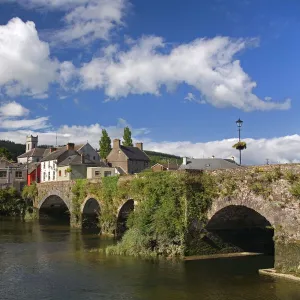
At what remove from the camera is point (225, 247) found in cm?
2503

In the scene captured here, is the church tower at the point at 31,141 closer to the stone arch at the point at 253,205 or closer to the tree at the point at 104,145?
the tree at the point at 104,145

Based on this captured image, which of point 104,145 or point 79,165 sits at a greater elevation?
point 104,145

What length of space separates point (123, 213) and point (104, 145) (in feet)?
189

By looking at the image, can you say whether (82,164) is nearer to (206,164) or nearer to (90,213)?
(206,164)

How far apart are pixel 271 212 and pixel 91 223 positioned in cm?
2467

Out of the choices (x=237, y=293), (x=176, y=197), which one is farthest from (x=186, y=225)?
(x=237, y=293)

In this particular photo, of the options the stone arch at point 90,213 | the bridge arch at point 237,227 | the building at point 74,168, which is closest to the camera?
the bridge arch at point 237,227

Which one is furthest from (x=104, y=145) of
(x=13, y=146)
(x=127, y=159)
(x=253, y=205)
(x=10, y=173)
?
(x=13, y=146)

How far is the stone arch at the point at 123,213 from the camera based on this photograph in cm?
3303

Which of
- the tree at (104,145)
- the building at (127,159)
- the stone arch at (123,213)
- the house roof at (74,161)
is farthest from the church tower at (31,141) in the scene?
the stone arch at (123,213)

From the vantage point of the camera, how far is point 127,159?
73500mm

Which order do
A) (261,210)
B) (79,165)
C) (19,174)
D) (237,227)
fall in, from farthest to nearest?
1. (19,174)
2. (79,165)
3. (237,227)
4. (261,210)

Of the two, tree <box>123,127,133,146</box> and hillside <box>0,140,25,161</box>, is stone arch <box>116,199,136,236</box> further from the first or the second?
hillside <box>0,140,25,161</box>

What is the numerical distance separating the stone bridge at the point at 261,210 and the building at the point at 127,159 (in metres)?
46.1
